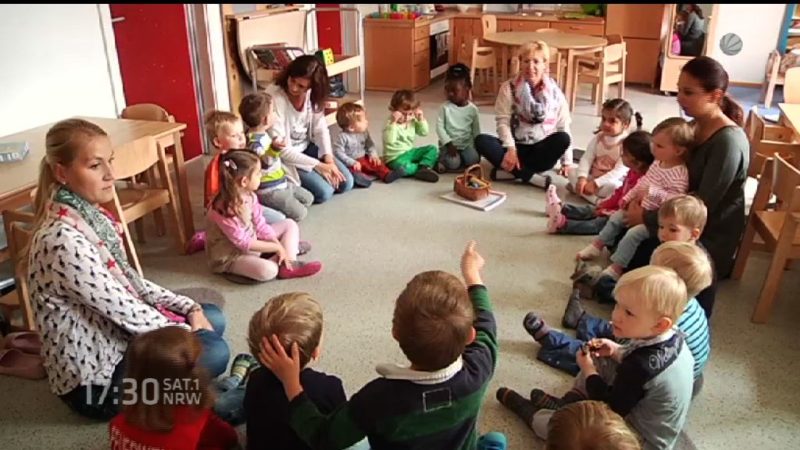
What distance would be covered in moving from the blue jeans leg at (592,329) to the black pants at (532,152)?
1629mm

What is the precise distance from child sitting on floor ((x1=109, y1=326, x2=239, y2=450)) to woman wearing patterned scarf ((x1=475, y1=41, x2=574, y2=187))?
274cm

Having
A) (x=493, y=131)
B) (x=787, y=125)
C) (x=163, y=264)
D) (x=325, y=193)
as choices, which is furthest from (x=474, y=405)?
(x=493, y=131)

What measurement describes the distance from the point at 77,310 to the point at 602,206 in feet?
7.98

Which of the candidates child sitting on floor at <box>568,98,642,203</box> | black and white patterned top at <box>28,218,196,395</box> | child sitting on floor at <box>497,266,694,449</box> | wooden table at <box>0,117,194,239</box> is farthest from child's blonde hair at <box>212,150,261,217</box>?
child sitting on floor at <box>568,98,642,203</box>

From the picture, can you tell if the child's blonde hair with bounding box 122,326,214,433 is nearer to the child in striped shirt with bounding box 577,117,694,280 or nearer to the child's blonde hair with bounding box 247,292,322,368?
the child's blonde hair with bounding box 247,292,322,368

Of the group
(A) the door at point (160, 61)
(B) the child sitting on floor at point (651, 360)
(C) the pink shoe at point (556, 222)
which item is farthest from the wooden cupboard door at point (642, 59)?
(B) the child sitting on floor at point (651, 360)

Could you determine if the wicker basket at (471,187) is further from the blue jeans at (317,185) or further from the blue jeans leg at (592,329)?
the blue jeans leg at (592,329)

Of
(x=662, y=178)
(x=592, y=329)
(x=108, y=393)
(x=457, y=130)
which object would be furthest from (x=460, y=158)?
(x=108, y=393)

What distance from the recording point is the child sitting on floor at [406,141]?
12.9 feet

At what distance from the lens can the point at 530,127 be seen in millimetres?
3889

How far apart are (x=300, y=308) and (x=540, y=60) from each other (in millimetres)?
2731

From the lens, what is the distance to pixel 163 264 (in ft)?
9.69

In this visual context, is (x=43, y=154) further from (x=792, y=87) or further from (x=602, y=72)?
(x=602, y=72)

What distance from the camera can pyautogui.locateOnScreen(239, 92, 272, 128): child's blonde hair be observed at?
316cm
